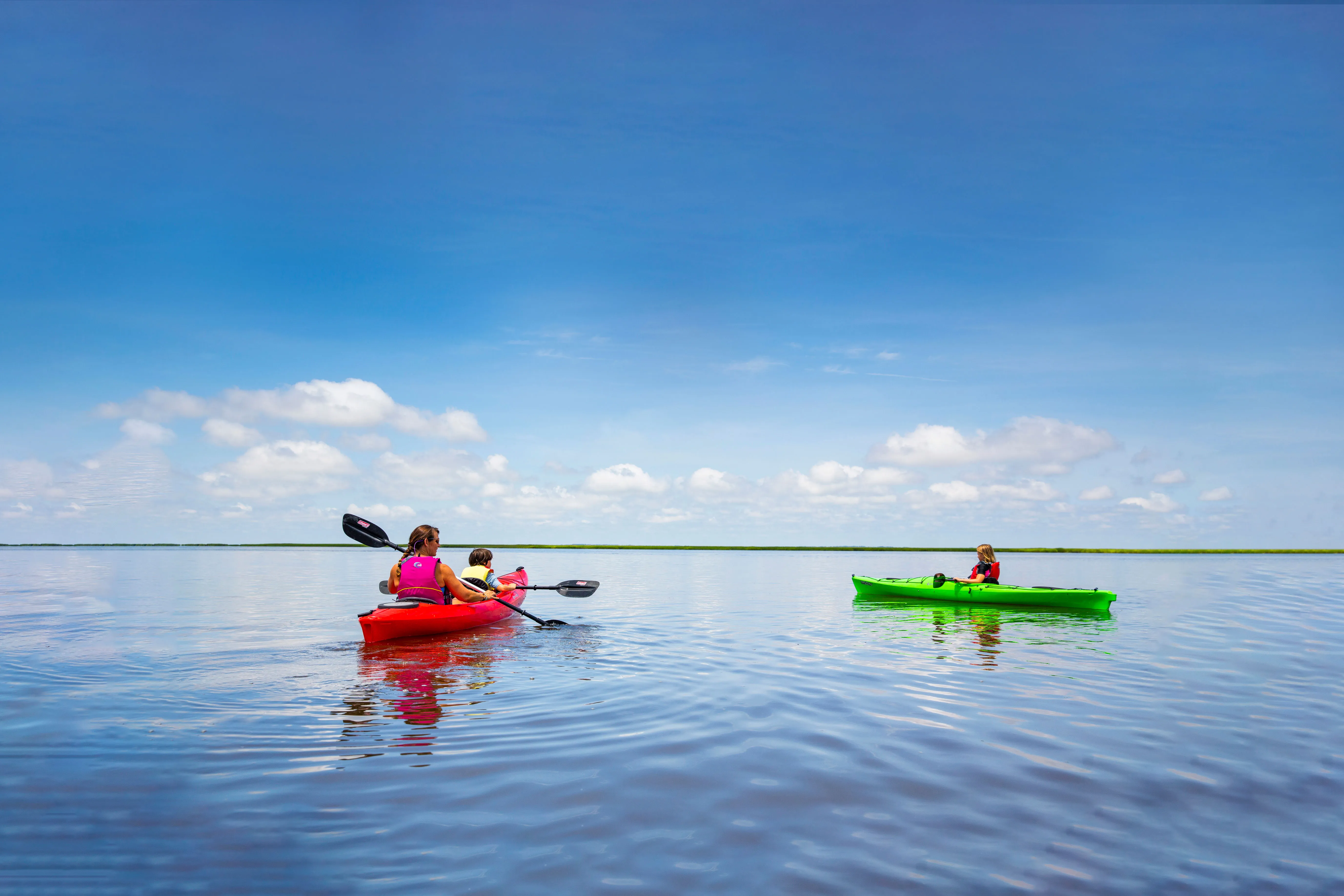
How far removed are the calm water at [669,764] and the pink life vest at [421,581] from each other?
3.24ft

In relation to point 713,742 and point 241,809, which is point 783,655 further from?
point 241,809

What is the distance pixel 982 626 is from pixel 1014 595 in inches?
142

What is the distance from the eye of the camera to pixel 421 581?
48.3 feet

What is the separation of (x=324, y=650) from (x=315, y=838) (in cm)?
982

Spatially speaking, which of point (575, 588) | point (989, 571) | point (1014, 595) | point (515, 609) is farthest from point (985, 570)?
point (515, 609)

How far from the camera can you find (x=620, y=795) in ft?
18.9

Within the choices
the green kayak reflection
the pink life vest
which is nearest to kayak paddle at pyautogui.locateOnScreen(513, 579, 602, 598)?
the pink life vest

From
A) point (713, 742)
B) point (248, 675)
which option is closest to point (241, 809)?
point (713, 742)

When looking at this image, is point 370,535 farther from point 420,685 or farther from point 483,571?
point 420,685

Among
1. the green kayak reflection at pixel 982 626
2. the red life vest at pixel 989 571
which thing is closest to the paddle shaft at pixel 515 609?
the green kayak reflection at pixel 982 626

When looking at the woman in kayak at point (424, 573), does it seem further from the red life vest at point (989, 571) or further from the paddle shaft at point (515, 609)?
the red life vest at point (989, 571)

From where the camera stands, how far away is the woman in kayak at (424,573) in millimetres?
14719

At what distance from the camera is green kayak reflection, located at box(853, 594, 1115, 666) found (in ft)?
48.8

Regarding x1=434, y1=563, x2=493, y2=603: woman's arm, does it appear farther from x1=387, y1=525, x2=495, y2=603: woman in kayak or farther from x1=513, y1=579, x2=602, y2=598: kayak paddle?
x1=513, y1=579, x2=602, y2=598: kayak paddle
